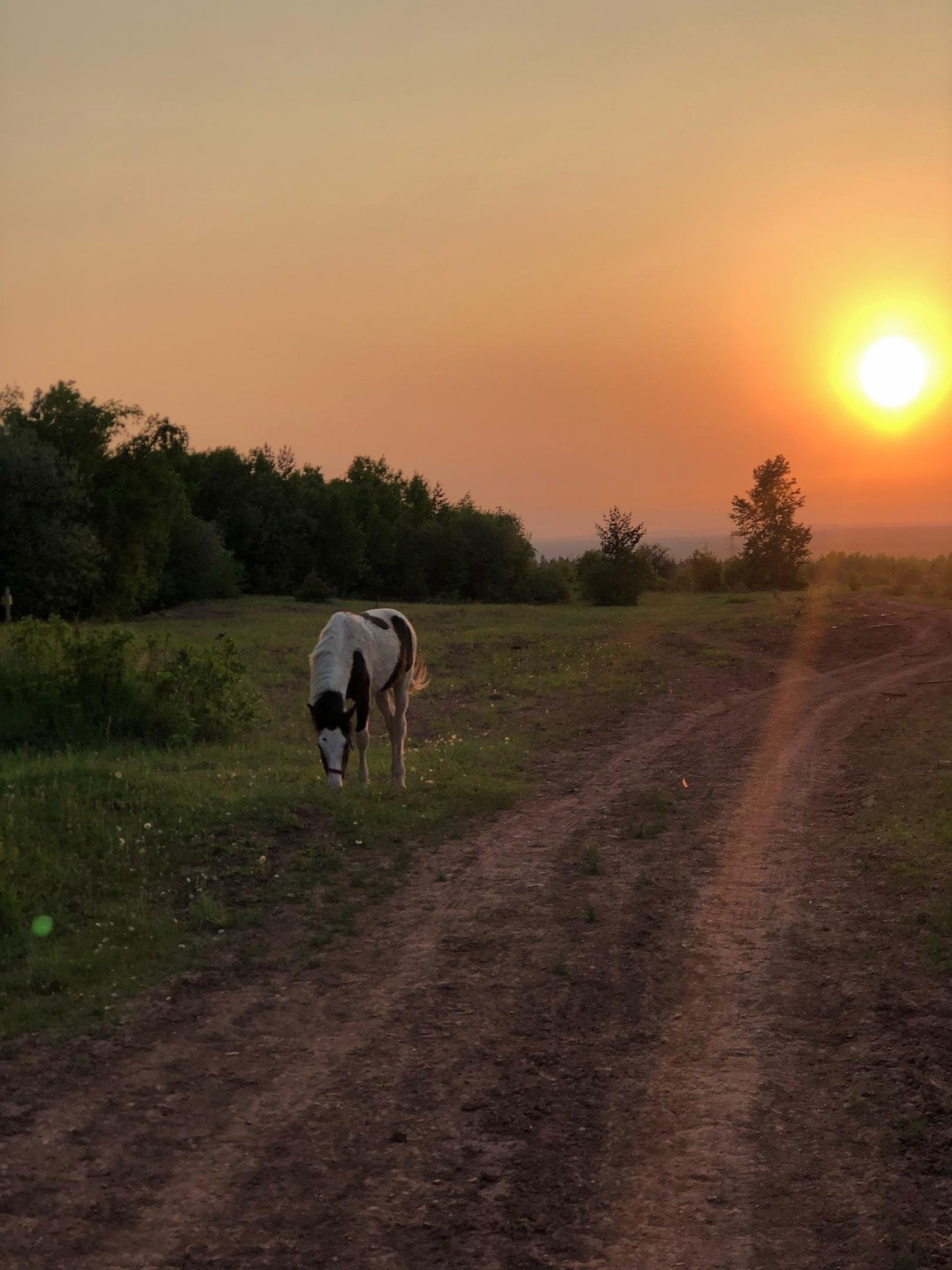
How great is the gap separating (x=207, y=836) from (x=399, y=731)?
3.81 meters

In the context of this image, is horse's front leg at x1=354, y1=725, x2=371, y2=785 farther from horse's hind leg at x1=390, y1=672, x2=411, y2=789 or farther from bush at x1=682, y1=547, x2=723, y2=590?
bush at x1=682, y1=547, x2=723, y2=590

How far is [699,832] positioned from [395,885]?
11.2 ft

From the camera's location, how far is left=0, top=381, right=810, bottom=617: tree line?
41.5 metres

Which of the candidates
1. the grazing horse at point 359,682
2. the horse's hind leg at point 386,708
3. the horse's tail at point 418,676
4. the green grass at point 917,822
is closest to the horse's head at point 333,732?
the grazing horse at point 359,682

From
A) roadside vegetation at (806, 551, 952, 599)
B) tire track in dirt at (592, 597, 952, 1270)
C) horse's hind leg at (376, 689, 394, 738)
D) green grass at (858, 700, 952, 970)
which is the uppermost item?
roadside vegetation at (806, 551, 952, 599)

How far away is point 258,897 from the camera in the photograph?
9.25m

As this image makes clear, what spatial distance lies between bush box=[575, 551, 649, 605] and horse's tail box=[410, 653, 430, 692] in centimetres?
3897

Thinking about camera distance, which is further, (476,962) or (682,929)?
(682,929)

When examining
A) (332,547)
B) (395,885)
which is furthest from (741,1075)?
(332,547)

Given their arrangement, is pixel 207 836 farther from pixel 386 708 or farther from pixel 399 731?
pixel 386 708

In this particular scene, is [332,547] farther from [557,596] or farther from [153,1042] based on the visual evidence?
[153,1042]

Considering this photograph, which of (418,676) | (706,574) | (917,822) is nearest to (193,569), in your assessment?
(706,574)

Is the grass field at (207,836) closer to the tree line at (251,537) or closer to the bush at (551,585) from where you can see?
the tree line at (251,537)

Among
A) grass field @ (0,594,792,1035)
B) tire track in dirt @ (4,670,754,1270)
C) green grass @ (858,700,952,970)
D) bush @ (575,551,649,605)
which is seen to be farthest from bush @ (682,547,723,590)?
tire track in dirt @ (4,670,754,1270)
